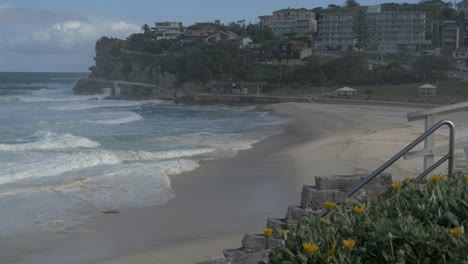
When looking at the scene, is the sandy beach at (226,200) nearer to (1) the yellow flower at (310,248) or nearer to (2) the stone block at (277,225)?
(2) the stone block at (277,225)

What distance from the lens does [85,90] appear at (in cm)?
9269

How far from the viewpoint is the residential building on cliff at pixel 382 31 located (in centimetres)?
10125

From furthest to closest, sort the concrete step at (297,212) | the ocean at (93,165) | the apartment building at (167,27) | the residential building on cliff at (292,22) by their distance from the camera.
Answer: the apartment building at (167,27)
the residential building on cliff at (292,22)
the ocean at (93,165)
the concrete step at (297,212)

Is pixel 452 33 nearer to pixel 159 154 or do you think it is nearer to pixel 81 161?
pixel 159 154

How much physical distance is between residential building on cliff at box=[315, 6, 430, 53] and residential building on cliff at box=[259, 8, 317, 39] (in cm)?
320

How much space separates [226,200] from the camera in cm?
1289

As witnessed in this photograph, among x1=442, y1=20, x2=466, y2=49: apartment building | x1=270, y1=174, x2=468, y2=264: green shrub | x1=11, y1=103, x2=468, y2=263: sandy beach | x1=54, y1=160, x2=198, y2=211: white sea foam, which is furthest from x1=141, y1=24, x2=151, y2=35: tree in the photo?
x1=270, y1=174, x2=468, y2=264: green shrub

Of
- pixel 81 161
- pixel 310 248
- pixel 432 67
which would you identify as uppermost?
pixel 432 67

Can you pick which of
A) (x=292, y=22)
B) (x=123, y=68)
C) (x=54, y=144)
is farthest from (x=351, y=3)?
(x=54, y=144)

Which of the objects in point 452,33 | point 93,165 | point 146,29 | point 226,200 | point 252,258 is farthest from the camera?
point 146,29

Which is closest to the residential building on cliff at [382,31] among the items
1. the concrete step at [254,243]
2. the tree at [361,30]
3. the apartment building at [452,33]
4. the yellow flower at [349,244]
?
the tree at [361,30]

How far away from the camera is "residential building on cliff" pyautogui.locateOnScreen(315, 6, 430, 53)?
101m

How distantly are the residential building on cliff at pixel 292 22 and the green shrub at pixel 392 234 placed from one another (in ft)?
356

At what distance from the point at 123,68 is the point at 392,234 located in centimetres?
9612
